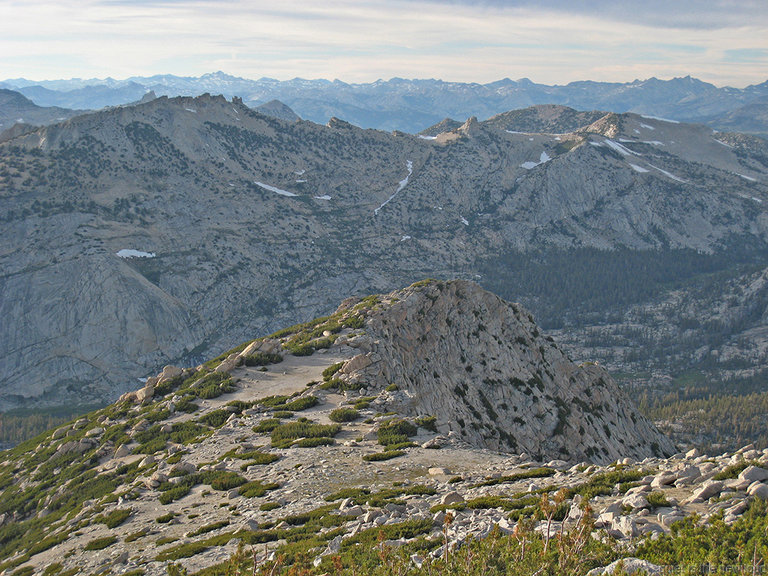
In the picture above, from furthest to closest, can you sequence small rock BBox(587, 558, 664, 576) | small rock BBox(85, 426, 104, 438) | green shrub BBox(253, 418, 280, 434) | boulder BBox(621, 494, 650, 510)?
small rock BBox(85, 426, 104, 438) < green shrub BBox(253, 418, 280, 434) < boulder BBox(621, 494, 650, 510) < small rock BBox(587, 558, 664, 576)

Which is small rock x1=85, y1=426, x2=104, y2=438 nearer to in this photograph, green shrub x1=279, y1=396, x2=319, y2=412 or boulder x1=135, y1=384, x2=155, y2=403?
boulder x1=135, y1=384, x2=155, y2=403

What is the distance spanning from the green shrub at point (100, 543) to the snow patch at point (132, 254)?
157 metres

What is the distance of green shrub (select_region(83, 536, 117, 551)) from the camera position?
28859 mm

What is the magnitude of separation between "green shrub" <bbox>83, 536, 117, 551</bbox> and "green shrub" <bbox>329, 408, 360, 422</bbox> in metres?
15.8

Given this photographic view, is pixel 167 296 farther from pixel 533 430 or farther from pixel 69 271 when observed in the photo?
pixel 533 430

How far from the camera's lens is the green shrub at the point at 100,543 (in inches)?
1136

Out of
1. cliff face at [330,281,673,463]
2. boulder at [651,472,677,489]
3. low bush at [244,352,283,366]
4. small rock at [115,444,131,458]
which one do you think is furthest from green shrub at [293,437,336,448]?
low bush at [244,352,283,366]

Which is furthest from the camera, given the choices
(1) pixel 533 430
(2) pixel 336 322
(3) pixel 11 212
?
(3) pixel 11 212

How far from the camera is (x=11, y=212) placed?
170m

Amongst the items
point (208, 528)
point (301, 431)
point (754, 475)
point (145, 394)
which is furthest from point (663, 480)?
point (145, 394)

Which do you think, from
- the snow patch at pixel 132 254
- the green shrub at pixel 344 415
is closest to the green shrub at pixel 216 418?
the green shrub at pixel 344 415

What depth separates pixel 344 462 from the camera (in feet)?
110

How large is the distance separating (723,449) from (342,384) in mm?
124265

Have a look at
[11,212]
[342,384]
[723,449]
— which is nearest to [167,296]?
[11,212]
